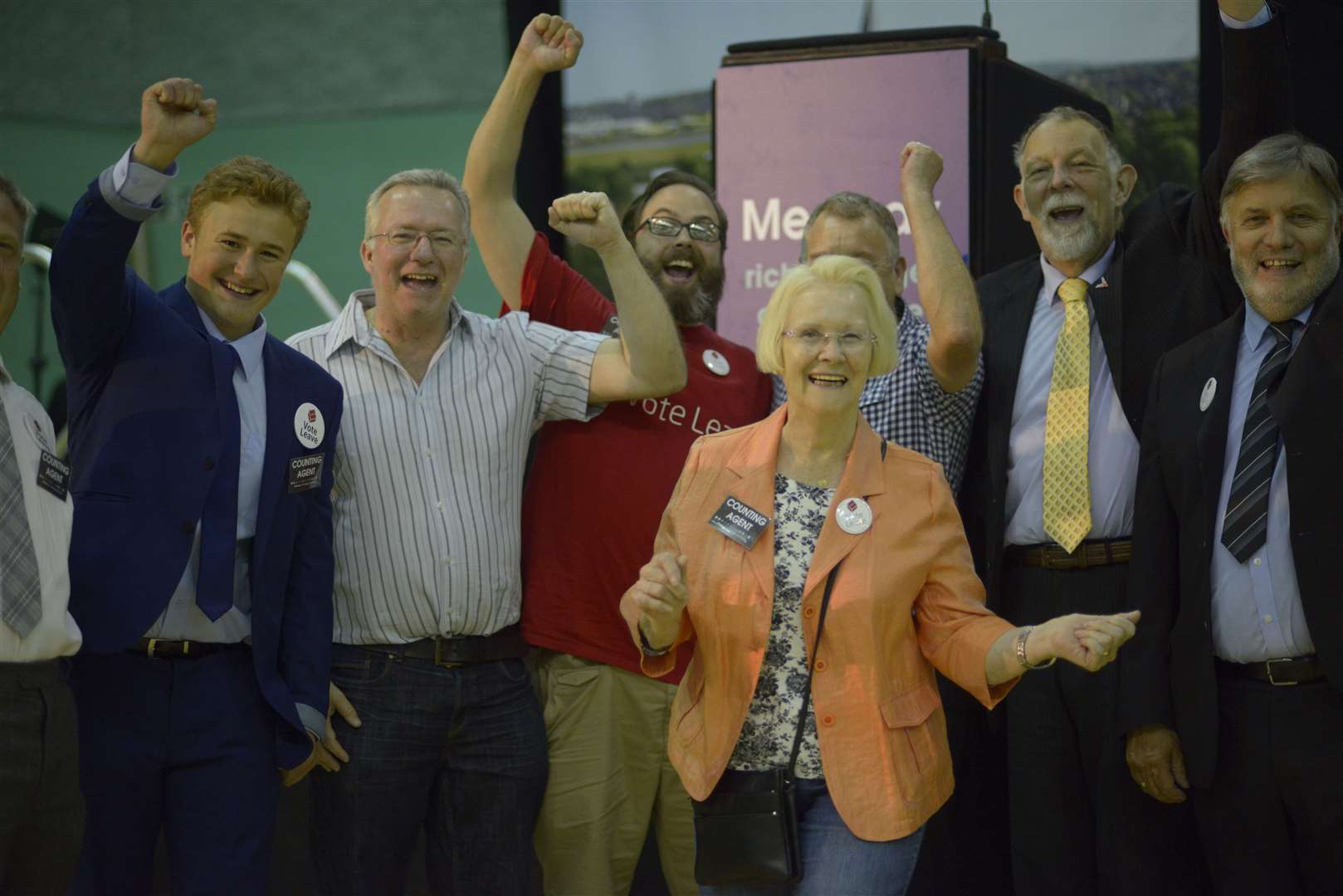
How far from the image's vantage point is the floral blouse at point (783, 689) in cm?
245

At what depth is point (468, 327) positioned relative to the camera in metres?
3.12

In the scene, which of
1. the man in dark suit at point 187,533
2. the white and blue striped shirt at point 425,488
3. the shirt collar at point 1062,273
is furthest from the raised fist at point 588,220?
the shirt collar at point 1062,273

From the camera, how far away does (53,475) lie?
98.6 inches

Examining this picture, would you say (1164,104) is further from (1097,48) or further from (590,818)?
(590,818)

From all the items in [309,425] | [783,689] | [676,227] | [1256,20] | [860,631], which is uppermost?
[1256,20]

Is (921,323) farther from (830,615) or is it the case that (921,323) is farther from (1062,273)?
(830,615)

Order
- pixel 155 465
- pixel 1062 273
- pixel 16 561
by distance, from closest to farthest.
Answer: pixel 16 561 → pixel 155 465 → pixel 1062 273

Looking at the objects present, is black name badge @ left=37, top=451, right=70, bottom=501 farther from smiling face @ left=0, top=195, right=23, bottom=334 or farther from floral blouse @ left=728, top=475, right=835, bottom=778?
floral blouse @ left=728, top=475, right=835, bottom=778

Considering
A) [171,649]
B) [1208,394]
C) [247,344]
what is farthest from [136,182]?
[1208,394]

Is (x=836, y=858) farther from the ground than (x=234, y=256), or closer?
closer

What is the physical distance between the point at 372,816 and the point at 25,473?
0.98m

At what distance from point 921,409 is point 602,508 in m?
0.76

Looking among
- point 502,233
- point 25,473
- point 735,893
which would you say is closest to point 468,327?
point 502,233

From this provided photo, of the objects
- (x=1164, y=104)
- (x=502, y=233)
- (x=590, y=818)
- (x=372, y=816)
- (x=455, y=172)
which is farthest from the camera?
(x=455, y=172)
